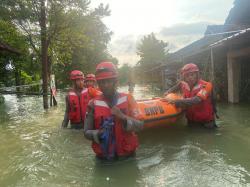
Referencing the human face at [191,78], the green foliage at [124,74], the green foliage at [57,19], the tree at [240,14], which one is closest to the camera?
the human face at [191,78]

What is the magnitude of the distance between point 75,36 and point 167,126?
9832 millimetres

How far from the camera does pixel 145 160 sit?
5828mm

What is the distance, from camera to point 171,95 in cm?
Result: 814

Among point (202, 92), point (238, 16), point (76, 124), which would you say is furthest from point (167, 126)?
point (238, 16)

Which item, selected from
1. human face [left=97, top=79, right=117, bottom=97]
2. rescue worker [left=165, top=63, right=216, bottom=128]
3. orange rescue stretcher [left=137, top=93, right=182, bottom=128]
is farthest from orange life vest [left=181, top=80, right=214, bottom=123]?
human face [left=97, top=79, right=117, bottom=97]

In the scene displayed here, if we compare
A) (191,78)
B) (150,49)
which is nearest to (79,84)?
(191,78)

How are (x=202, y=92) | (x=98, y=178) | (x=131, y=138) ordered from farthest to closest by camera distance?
(x=202, y=92) < (x=98, y=178) < (x=131, y=138)

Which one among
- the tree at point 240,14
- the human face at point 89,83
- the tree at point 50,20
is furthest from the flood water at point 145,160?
the tree at point 240,14

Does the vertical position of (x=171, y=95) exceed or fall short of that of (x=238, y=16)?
it falls short

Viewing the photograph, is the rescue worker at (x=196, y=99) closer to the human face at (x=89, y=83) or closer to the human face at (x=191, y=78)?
the human face at (x=191, y=78)

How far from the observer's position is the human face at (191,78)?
7029mm

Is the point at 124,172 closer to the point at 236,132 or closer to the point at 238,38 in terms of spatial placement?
the point at 236,132

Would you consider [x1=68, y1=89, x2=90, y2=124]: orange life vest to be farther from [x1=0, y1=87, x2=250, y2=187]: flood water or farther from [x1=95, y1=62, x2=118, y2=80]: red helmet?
[x1=95, y1=62, x2=118, y2=80]: red helmet

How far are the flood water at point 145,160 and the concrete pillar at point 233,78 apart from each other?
3.30 metres
